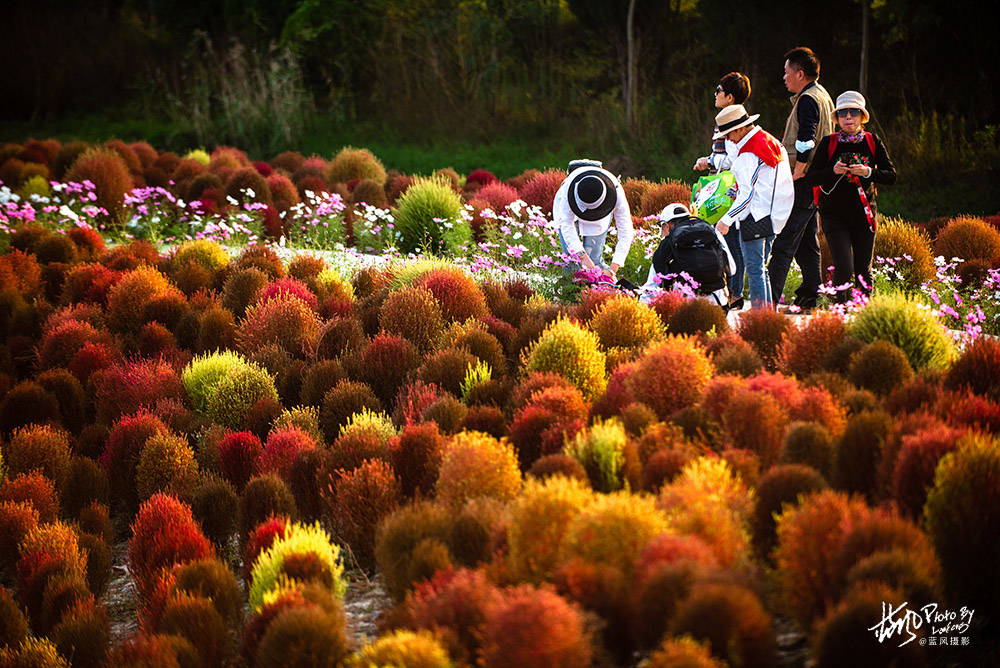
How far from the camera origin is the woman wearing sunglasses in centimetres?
614

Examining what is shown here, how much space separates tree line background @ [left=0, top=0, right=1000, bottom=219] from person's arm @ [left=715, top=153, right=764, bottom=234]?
6364 mm

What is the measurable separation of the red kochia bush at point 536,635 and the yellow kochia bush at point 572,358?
6.72 feet

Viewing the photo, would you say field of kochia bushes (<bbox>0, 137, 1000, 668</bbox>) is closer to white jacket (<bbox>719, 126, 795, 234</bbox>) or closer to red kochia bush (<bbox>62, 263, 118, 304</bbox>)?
red kochia bush (<bbox>62, 263, 118, 304</bbox>)

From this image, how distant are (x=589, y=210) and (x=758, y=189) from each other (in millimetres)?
1057

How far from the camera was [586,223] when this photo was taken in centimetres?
620

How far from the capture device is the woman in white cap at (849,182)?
6.00m

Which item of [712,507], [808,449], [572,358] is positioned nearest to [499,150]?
[572,358]

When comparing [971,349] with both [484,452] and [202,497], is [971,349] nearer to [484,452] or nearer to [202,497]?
[484,452]

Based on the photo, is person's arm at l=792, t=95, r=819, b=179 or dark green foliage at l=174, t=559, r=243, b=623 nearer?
dark green foliage at l=174, t=559, r=243, b=623

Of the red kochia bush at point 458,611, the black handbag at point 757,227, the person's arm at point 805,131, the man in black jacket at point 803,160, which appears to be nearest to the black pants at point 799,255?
the man in black jacket at point 803,160

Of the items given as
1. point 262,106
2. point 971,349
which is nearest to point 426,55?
point 262,106

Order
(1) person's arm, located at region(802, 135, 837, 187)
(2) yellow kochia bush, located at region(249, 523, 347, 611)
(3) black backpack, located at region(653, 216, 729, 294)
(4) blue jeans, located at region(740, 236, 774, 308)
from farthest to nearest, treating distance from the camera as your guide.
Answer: (1) person's arm, located at region(802, 135, 837, 187) → (4) blue jeans, located at region(740, 236, 774, 308) → (3) black backpack, located at region(653, 216, 729, 294) → (2) yellow kochia bush, located at region(249, 523, 347, 611)

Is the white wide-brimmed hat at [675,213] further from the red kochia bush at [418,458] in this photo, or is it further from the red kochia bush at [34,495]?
the red kochia bush at [34,495]

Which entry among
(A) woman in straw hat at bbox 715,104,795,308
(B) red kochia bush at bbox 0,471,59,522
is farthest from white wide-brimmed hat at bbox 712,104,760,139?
(B) red kochia bush at bbox 0,471,59,522
